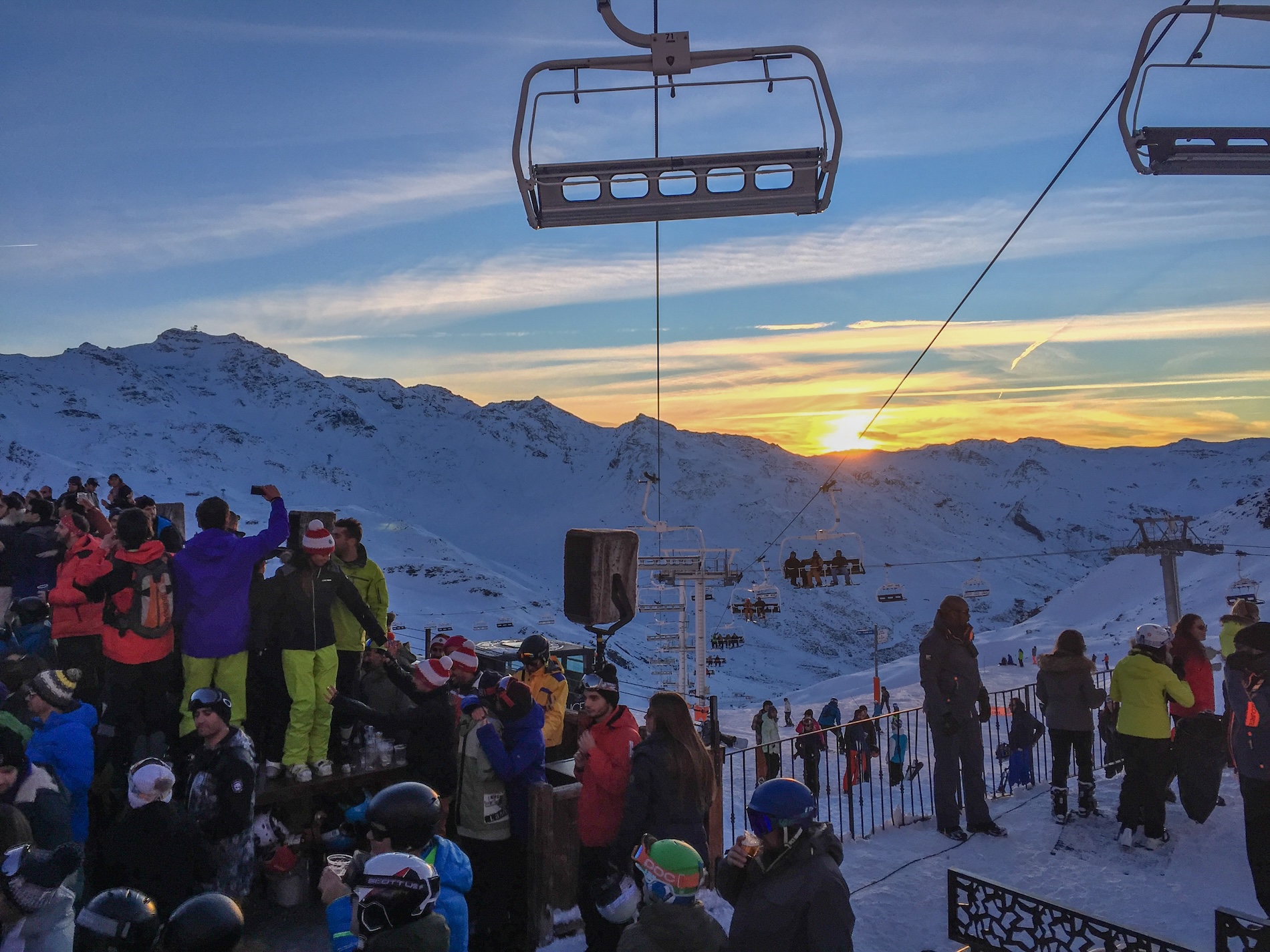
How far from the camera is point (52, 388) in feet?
512

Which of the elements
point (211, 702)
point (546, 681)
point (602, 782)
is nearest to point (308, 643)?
point (211, 702)

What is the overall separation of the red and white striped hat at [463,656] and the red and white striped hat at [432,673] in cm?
34

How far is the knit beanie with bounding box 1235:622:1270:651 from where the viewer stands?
489 centimetres

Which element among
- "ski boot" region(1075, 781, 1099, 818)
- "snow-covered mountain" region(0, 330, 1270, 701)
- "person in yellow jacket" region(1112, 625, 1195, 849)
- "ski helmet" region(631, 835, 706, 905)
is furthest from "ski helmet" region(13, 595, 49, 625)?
"snow-covered mountain" region(0, 330, 1270, 701)

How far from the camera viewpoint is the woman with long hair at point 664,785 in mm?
3973

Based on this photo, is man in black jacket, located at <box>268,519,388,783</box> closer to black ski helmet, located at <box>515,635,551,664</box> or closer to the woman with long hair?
black ski helmet, located at <box>515,635,551,664</box>

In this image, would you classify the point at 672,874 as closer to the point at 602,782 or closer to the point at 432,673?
the point at 602,782

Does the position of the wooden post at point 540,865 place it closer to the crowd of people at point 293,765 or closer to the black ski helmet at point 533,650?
the crowd of people at point 293,765

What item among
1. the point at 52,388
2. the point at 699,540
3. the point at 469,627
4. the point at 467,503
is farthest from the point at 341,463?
the point at 699,540

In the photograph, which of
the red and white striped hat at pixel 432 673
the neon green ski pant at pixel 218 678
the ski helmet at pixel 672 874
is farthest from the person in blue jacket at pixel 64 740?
the ski helmet at pixel 672 874

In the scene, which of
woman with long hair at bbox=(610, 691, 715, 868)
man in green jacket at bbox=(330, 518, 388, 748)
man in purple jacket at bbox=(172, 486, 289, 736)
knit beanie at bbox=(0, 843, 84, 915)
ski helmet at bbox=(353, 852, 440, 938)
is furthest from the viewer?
man in green jacket at bbox=(330, 518, 388, 748)

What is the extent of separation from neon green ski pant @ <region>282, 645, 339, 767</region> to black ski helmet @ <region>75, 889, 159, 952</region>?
2668 mm

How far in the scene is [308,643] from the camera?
493cm

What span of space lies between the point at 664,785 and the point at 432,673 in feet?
4.41
